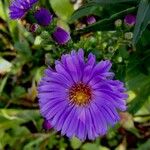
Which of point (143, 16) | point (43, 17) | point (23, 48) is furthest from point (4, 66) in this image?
point (143, 16)

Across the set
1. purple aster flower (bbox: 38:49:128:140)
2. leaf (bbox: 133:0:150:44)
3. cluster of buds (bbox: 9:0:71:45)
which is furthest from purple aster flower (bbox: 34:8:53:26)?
leaf (bbox: 133:0:150:44)

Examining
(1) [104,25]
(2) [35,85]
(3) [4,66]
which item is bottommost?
(2) [35,85]

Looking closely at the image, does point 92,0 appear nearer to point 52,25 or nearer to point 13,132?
point 52,25

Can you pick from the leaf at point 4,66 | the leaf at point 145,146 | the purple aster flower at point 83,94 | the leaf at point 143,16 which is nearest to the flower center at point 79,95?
the purple aster flower at point 83,94

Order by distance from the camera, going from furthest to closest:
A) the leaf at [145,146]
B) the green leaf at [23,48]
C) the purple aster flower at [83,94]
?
the green leaf at [23,48] → the leaf at [145,146] → the purple aster flower at [83,94]

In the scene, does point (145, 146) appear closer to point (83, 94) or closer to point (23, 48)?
point (83, 94)

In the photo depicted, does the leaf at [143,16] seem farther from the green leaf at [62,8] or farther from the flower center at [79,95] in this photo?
the green leaf at [62,8]
